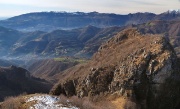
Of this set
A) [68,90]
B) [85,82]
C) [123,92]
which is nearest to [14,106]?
[123,92]

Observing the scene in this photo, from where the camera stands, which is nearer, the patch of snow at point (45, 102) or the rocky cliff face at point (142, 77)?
the patch of snow at point (45, 102)

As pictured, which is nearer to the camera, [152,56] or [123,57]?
[152,56]

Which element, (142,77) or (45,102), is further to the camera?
(142,77)

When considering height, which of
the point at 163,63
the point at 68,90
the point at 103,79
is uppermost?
the point at 163,63

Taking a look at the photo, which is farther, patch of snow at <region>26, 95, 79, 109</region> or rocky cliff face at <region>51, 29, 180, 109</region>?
rocky cliff face at <region>51, 29, 180, 109</region>

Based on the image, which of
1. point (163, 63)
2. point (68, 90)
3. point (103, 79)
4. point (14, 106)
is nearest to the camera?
point (14, 106)

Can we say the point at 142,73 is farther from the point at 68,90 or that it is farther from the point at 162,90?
the point at 68,90

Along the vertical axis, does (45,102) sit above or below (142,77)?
below

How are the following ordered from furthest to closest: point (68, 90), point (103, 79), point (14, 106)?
point (68, 90), point (103, 79), point (14, 106)

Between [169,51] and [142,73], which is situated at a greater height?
[169,51]
